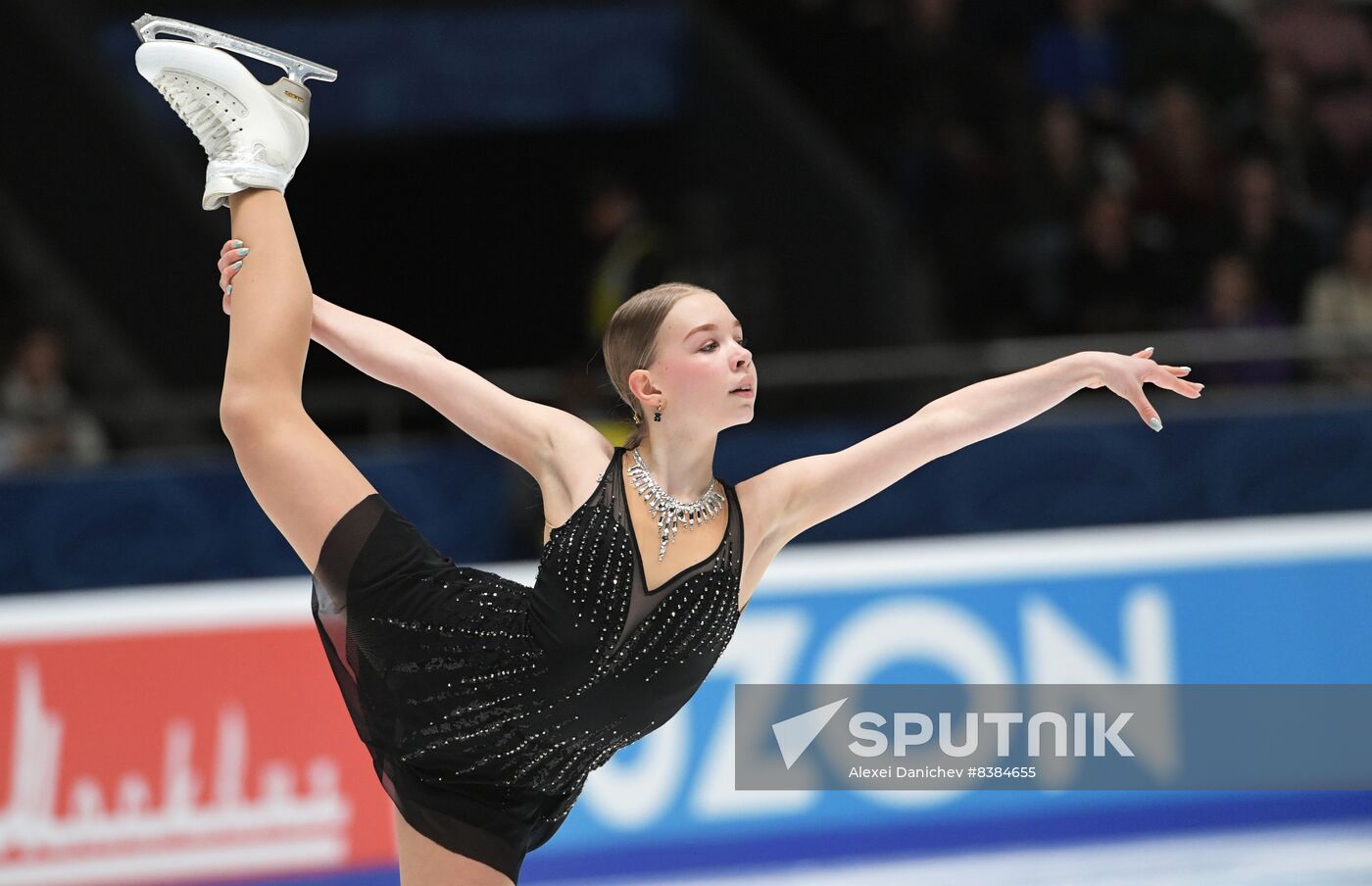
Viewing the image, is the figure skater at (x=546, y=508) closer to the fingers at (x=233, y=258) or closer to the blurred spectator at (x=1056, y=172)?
the fingers at (x=233, y=258)

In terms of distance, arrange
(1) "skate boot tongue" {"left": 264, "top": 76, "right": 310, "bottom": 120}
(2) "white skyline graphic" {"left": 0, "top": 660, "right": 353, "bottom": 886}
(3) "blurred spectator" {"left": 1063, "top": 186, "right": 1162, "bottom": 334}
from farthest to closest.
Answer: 1. (3) "blurred spectator" {"left": 1063, "top": 186, "right": 1162, "bottom": 334}
2. (2) "white skyline graphic" {"left": 0, "top": 660, "right": 353, "bottom": 886}
3. (1) "skate boot tongue" {"left": 264, "top": 76, "right": 310, "bottom": 120}

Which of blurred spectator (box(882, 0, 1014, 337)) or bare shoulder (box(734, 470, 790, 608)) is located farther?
blurred spectator (box(882, 0, 1014, 337))

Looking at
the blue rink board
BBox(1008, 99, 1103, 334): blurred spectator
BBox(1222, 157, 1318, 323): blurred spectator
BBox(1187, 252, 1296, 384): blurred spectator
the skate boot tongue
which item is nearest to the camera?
the skate boot tongue

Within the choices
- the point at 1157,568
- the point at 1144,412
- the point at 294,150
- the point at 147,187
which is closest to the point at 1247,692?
the point at 1157,568

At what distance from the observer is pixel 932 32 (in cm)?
850

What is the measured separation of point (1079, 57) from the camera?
8.58 m

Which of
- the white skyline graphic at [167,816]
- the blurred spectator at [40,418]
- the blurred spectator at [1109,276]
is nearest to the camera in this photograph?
the white skyline graphic at [167,816]

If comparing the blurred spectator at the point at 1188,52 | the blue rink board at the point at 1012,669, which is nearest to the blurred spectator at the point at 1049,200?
the blurred spectator at the point at 1188,52

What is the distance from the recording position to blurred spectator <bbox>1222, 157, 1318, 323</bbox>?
749 cm

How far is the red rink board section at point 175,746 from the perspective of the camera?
13.9 ft

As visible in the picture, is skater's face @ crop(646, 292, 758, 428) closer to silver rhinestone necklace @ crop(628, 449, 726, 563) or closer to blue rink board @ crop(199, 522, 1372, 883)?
silver rhinestone necklace @ crop(628, 449, 726, 563)

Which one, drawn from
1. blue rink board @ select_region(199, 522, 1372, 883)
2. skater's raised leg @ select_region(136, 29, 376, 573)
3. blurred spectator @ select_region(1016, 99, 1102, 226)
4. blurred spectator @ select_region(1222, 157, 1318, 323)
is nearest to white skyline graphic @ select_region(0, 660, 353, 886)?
blue rink board @ select_region(199, 522, 1372, 883)

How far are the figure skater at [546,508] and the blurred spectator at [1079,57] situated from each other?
20.1 ft

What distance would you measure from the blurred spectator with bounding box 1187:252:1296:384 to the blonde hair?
4.60 meters
